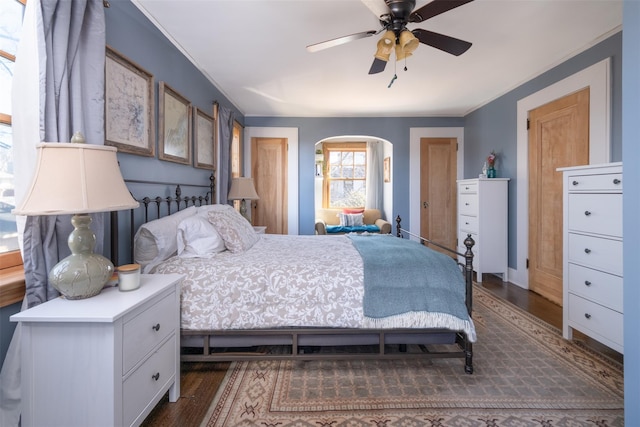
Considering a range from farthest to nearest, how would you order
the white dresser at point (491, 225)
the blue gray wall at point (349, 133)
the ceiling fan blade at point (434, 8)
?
the blue gray wall at point (349, 133) → the white dresser at point (491, 225) → the ceiling fan blade at point (434, 8)

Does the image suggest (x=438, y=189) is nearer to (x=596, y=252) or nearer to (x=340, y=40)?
(x=596, y=252)

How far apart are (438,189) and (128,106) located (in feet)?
14.8

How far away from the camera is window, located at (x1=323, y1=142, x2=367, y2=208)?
6.51m

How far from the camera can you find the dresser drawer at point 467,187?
12.7ft

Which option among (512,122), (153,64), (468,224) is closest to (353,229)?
(468,224)

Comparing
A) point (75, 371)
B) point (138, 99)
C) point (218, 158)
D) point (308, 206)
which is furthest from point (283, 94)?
point (75, 371)

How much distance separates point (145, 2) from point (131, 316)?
7.05ft

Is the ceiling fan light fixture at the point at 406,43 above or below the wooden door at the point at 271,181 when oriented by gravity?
above

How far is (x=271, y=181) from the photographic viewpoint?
196 inches

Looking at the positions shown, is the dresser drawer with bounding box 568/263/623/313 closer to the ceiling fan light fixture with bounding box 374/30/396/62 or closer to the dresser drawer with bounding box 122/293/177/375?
the ceiling fan light fixture with bounding box 374/30/396/62

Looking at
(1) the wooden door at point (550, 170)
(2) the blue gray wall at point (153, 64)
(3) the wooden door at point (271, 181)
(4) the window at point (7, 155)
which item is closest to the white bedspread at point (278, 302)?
(4) the window at point (7, 155)

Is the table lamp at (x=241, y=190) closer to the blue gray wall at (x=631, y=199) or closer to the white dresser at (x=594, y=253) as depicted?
the white dresser at (x=594, y=253)

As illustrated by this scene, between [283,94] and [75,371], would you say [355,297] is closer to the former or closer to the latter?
[75,371]

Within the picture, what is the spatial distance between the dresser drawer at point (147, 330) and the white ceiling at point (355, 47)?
2063 millimetres
